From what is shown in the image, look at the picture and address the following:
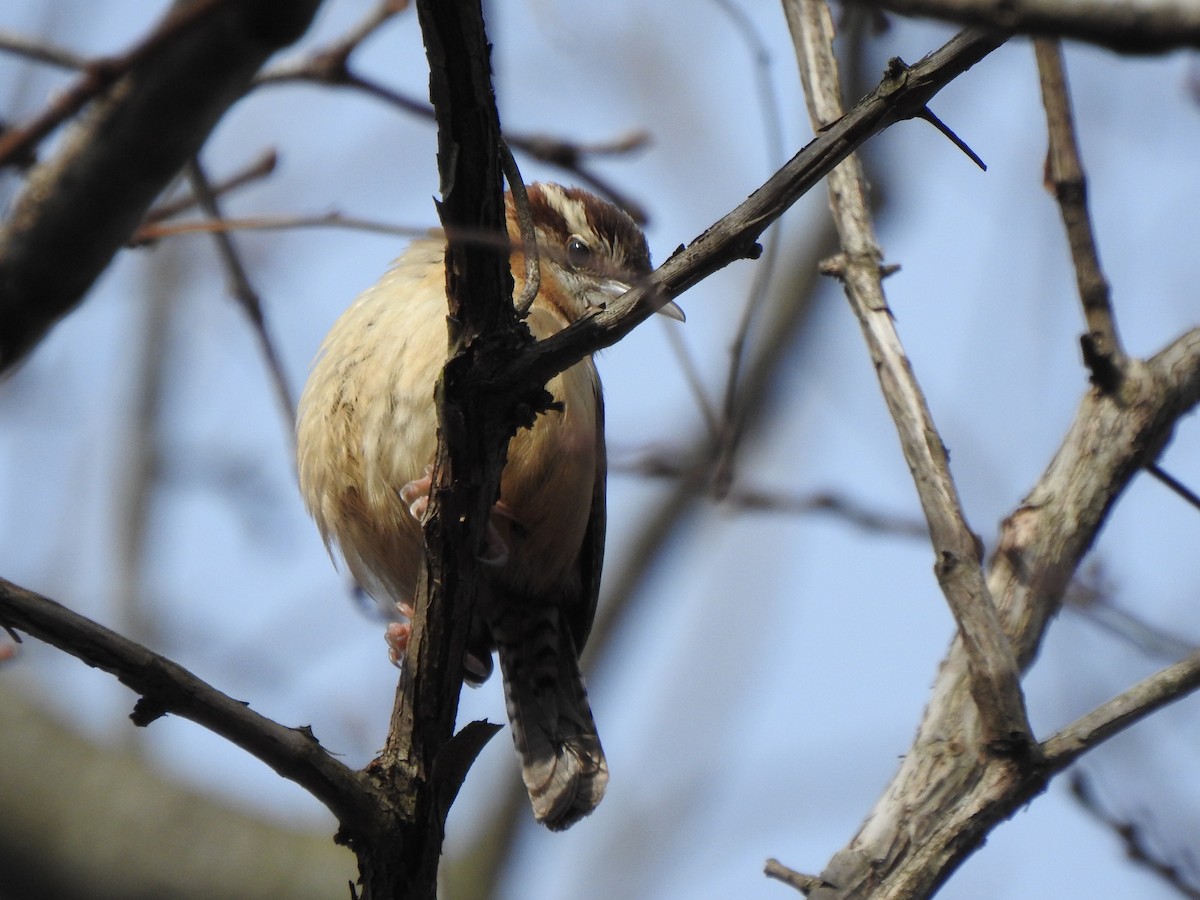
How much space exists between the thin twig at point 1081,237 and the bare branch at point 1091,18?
2.33 m

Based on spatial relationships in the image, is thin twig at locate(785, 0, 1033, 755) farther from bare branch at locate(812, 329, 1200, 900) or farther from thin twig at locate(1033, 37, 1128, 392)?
thin twig at locate(1033, 37, 1128, 392)

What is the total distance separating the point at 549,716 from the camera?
4.86 m

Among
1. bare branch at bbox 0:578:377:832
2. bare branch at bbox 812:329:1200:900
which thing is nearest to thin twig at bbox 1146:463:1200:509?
bare branch at bbox 812:329:1200:900

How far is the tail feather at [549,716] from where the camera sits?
454cm

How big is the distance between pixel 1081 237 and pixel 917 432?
0.78 metres

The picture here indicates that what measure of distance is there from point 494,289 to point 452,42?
554 millimetres

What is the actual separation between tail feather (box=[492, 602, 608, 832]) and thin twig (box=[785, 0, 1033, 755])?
193 centimetres

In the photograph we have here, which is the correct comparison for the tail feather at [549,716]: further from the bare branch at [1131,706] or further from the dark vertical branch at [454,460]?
the bare branch at [1131,706]

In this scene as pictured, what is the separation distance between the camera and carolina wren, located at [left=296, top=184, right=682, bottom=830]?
13.6ft

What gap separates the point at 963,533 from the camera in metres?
→ 3.07

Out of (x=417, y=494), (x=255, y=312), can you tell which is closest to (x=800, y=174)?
(x=417, y=494)

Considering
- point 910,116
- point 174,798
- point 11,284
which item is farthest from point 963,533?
point 174,798

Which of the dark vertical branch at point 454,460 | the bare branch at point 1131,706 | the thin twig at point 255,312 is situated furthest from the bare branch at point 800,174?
the thin twig at point 255,312

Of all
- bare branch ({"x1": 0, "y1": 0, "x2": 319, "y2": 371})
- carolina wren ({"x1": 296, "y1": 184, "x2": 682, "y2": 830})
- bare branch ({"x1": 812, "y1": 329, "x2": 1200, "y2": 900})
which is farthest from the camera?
carolina wren ({"x1": 296, "y1": 184, "x2": 682, "y2": 830})
